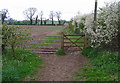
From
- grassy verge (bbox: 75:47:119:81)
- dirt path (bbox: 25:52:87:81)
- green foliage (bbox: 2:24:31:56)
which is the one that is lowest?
dirt path (bbox: 25:52:87:81)

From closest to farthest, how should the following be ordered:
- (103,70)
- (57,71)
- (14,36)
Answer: (103,70)
(57,71)
(14,36)

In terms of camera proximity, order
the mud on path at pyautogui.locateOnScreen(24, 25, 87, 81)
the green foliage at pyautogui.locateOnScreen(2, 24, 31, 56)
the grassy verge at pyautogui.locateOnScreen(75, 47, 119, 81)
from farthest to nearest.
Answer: the green foliage at pyautogui.locateOnScreen(2, 24, 31, 56) < the mud on path at pyautogui.locateOnScreen(24, 25, 87, 81) < the grassy verge at pyautogui.locateOnScreen(75, 47, 119, 81)

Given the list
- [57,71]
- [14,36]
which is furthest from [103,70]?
[14,36]

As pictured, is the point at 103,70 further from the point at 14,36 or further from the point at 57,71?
the point at 14,36

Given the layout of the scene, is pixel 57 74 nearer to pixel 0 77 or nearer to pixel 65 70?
pixel 65 70

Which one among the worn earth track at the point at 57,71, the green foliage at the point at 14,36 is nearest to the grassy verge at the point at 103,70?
the worn earth track at the point at 57,71

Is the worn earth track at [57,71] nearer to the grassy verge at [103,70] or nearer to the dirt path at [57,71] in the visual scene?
the dirt path at [57,71]

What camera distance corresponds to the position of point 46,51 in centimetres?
1062

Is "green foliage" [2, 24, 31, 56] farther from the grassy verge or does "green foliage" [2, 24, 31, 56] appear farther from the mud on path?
the grassy verge

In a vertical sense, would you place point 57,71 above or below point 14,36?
below

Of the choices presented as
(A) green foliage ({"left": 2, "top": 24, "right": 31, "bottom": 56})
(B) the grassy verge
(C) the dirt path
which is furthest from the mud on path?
(A) green foliage ({"left": 2, "top": 24, "right": 31, "bottom": 56})

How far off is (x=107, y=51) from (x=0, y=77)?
235 inches

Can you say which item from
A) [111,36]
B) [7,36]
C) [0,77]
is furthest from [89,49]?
[0,77]

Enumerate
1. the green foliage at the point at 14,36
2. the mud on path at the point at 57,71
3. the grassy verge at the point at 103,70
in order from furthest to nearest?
the green foliage at the point at 14,36 < the mud on path at the point at 57,71 < the grassy verge at the point at 103,70
